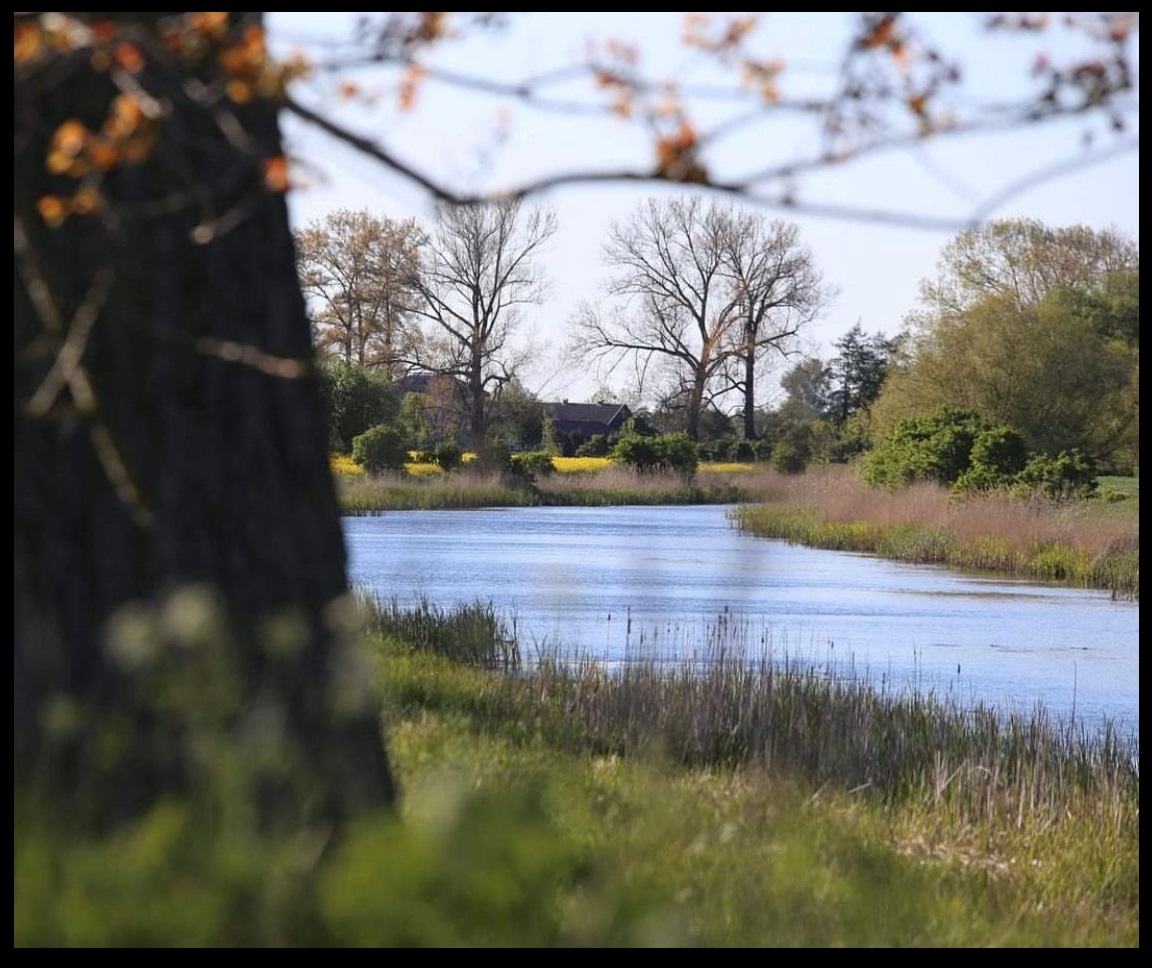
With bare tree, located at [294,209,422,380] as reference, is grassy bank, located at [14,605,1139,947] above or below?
below

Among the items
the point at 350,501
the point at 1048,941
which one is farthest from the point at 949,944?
the point at 350,501

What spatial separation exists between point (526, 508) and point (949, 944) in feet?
109

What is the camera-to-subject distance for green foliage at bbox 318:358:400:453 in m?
39.9

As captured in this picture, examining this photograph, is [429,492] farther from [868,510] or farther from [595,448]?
[595,448]

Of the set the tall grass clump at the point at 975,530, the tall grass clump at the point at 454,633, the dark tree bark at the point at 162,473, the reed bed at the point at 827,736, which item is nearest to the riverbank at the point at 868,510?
the tall grass clump at the point at 975,530

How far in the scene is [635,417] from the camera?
50312mm

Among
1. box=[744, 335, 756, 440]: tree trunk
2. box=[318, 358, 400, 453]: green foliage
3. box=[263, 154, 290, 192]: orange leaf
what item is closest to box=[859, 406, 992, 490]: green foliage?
box=[318, 358, 400, 453]: green foliage

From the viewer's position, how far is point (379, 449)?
3838cm

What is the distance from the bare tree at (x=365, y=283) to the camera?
45.8 metres

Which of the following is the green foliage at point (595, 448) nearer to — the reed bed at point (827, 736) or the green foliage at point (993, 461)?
the green foliage at point (993, 461)

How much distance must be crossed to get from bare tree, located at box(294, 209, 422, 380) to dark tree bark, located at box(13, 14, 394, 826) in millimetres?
42469

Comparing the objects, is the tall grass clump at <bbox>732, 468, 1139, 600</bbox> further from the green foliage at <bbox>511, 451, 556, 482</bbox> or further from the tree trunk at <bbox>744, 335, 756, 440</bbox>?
the tree trunk at <bbox>744, 335, 756, 440</bbox>

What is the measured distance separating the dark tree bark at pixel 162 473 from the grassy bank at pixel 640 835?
0.64 feet
